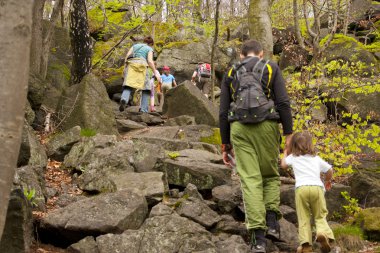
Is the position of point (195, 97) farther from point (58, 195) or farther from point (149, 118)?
point (58, 195)

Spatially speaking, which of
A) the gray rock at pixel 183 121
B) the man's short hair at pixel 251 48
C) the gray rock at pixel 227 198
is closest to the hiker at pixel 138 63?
the gray rock at pixel 183 121

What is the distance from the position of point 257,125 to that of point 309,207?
3.55 ft

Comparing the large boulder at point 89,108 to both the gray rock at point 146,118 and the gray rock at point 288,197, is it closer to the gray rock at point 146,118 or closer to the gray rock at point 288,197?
the gray rock at point 146,118

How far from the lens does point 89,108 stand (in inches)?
397

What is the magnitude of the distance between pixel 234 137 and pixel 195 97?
8539mm

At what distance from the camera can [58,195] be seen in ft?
23.0

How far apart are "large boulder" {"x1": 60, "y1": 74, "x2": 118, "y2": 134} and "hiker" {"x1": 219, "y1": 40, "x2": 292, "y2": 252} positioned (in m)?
5.20

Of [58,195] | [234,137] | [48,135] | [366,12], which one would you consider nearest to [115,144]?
[58,195]

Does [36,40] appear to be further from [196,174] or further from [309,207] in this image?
[309,207]

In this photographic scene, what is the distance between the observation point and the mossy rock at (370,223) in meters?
6.62

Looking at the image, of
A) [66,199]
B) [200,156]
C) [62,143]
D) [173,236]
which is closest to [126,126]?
[62,143]

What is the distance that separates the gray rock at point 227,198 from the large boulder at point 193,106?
21.4 feet

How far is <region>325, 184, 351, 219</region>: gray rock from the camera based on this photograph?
799cm

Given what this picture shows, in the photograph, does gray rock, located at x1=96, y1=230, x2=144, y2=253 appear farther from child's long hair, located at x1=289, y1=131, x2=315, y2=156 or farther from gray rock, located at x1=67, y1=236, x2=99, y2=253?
child's long hair, located at x1=289, y1=131, x2=315, y2=156
